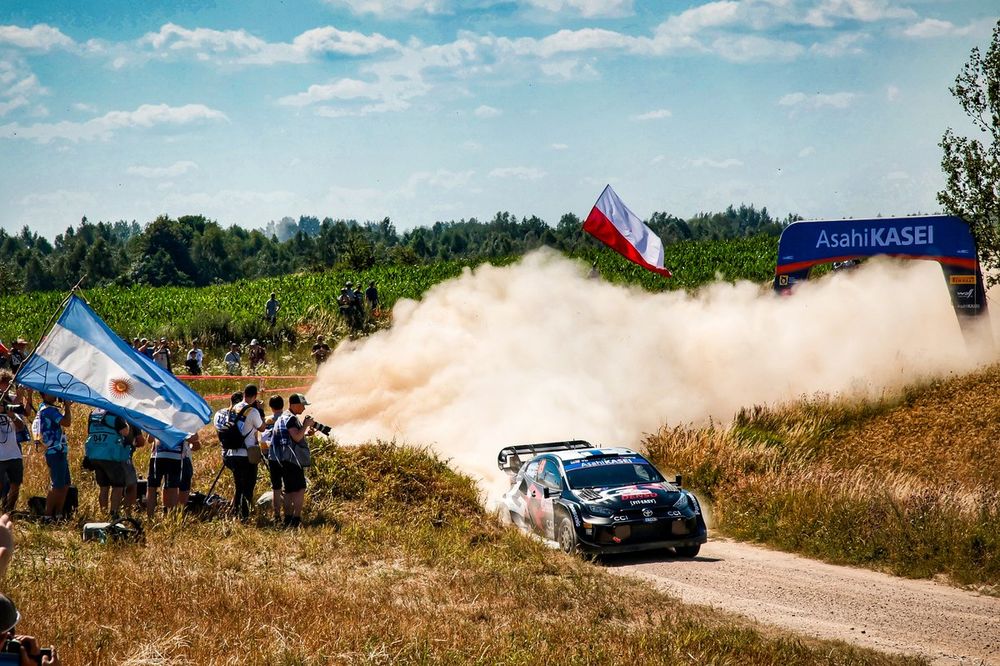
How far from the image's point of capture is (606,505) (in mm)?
14797

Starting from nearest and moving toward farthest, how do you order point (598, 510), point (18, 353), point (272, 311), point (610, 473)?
point (598, 510) < point (610, 473) < point (18, 353) < point (272, 311)

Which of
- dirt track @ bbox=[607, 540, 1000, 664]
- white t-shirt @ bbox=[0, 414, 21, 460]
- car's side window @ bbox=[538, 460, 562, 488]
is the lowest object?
dirt track @ bbox=[607, 540, 1000, 664]

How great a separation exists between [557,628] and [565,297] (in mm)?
19749

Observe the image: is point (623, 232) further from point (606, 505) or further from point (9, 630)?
point (9, 630)

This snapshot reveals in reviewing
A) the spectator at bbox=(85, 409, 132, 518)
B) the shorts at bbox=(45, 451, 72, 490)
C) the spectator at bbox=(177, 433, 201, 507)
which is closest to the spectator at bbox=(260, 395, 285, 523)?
the spectator at bbox=(177, 433, 201, 507)

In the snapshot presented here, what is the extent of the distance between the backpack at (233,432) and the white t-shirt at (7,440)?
2.69m

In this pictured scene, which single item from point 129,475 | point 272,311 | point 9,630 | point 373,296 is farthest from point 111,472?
point 272,311

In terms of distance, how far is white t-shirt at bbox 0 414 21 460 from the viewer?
44.3ft

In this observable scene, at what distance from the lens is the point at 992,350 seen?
82.0 ft

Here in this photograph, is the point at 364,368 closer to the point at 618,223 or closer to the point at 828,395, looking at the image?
the point at 618,223

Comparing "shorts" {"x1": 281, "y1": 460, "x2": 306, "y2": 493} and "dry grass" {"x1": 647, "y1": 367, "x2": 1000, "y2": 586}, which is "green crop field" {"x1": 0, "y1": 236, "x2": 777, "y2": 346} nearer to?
"dry grass" {"x1": 647, "y1": 367, "x2": 1000, "y2": 586}

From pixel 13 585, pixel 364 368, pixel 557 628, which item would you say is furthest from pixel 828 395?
pixel 13 585

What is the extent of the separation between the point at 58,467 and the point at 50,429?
528 millimetres

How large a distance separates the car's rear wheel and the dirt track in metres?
0.59
